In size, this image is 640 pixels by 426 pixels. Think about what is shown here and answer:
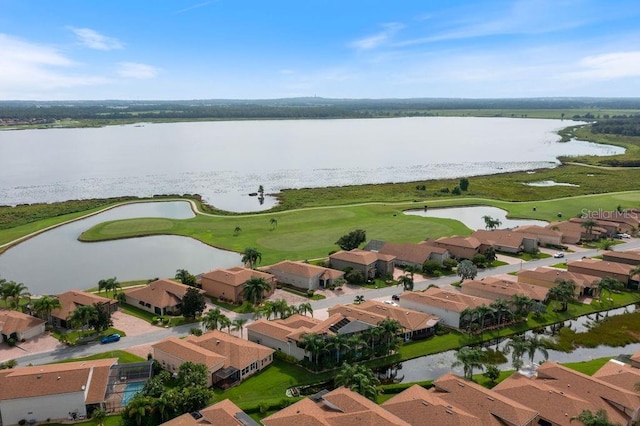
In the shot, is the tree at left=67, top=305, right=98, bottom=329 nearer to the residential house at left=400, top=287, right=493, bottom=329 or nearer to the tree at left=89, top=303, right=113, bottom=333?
the tree at left=89, top=303, right=113, bottom=333

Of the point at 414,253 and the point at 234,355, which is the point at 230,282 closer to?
the point at 234,355

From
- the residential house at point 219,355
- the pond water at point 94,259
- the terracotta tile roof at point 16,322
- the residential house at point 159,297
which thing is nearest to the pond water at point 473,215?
the pond water at point 94,259

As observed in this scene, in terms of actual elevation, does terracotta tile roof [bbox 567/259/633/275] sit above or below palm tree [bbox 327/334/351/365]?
below

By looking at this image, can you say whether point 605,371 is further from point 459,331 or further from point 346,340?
point 346,340

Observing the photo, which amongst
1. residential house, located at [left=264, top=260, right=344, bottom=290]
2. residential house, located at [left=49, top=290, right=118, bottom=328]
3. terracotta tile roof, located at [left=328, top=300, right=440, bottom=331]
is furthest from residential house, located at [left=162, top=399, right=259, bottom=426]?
residential house, located at [left=264, top=260, right=344, bottom=290]

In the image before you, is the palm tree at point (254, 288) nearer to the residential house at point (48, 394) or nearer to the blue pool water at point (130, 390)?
the blue pool water at point (130, 390)

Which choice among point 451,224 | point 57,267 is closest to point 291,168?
point 451,224
